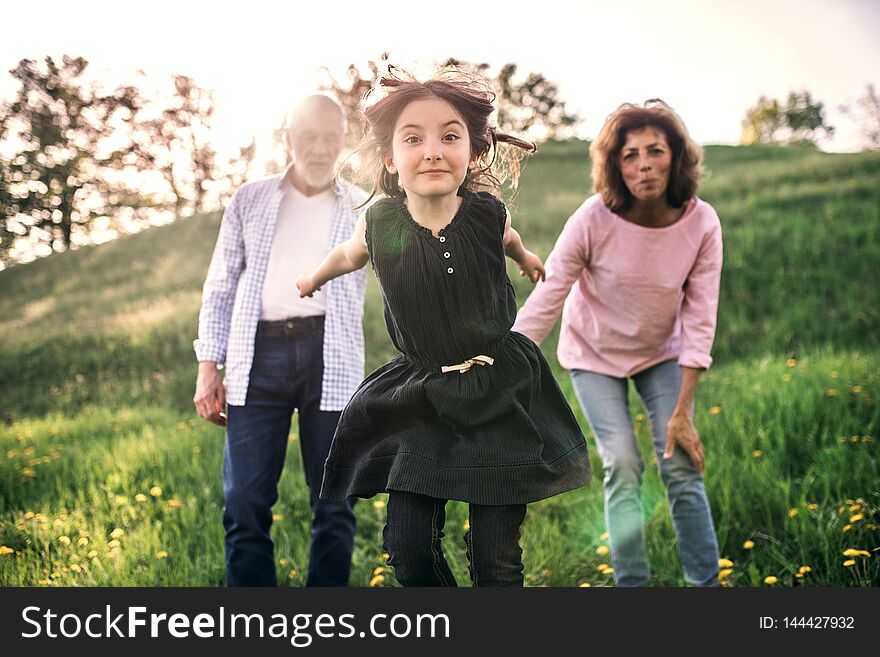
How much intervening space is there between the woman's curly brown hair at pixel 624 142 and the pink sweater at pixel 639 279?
0.08 meters

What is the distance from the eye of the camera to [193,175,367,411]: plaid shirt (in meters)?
3.26

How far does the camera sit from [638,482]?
11.0ft

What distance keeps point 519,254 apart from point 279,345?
1313 mm

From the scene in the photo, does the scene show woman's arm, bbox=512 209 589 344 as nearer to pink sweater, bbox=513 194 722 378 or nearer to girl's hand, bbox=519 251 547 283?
pink sweater, bbox=513 194 722 378

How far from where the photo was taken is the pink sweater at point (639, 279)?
3.41m

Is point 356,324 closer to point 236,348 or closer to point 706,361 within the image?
point 236,348

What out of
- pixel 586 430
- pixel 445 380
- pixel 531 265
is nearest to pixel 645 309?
pixel 531 265

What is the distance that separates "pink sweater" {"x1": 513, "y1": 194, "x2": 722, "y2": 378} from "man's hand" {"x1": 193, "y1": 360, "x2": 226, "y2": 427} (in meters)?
1.57

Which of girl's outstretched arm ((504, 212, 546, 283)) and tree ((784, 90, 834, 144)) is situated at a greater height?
tree ((784, 90, 834, 144))

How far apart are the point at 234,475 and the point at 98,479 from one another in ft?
8.32

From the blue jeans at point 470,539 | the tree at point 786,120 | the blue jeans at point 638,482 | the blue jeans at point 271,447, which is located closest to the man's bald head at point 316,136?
the blue jeans at point 271,447

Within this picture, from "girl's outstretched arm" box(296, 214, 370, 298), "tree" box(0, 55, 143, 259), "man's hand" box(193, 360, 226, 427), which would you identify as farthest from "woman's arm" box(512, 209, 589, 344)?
"tree" box(0, 55, 143, 259)

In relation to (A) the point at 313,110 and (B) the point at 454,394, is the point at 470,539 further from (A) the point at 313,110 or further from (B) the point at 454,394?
(A) the point at 313,110

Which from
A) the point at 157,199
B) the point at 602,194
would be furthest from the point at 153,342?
the point at 157,199
